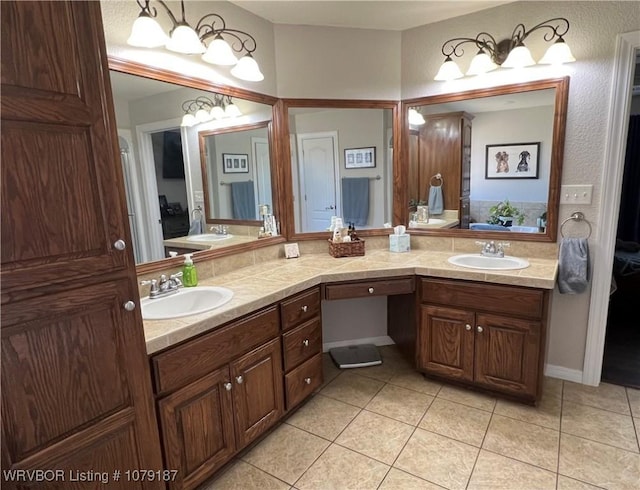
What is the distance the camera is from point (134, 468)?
4.20 ft

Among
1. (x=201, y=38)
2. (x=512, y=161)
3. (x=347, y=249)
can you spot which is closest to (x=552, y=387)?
(x=512, y=161)

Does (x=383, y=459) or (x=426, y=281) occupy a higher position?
(x=426, y=281)

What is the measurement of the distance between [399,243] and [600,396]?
1574mm

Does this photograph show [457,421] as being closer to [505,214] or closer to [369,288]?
[369,288]

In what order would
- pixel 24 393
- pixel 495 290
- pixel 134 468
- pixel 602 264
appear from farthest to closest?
1. pixel 602 264
2. pixel 495 290
3. pixel 134 468
4. pixel 24 393

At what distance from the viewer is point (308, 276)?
218cm

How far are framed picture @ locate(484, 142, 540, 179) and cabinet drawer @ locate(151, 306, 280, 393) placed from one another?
70.7 inches

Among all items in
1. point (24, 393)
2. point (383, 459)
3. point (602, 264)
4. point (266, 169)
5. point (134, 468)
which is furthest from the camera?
point (266, 169)

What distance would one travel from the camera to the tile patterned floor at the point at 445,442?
1.70 meters

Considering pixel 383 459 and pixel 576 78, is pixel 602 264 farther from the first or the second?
pixel 383 459

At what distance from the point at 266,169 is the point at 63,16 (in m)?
1.60

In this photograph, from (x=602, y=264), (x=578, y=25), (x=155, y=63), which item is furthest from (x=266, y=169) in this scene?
(x=602, y=264)

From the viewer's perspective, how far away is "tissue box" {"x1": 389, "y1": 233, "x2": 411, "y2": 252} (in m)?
2.73

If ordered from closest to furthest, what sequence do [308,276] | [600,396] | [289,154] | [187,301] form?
[187,301] < [308,276] < [600,396] < [289,154]
